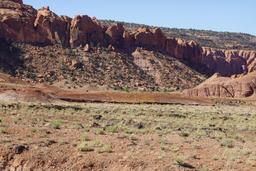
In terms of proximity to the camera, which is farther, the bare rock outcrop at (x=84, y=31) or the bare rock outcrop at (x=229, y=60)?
the bare rock outcrop at (x=229, y=60)

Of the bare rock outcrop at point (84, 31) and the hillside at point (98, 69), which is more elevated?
the bare rock outcrop at point (84, 31)

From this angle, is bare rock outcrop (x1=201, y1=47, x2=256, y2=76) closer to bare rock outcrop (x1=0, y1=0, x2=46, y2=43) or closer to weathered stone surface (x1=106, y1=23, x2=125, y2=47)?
weathered stone surface (x1=106, y1=23, x2=125, y2=47)

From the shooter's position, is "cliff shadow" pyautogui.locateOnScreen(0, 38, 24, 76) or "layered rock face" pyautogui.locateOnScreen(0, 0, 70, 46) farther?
"layered rock face" pyautogui.locateOnScreen(0, 0, 70, 46)

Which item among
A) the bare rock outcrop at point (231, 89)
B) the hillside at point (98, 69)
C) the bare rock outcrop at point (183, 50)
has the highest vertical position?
the bare rock outcrop at point (183, 50)

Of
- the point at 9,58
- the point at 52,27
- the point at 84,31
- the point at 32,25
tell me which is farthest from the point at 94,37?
the point at 9,58

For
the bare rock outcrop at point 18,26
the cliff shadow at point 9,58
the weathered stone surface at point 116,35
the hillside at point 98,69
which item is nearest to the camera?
the cliff shadow at point 9,58

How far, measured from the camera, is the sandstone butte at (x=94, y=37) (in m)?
92.3

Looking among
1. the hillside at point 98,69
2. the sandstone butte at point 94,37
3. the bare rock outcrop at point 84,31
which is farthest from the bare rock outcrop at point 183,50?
the bare rock outcrop at point 84,31

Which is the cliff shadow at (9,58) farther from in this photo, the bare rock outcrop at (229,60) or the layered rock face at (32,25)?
the bare rock outcrop at (229,60)

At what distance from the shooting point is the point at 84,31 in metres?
111

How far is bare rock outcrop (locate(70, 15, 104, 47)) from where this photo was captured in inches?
4321

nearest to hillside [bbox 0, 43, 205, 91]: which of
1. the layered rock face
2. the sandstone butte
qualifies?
the layered rock face

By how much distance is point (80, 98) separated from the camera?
67.8 m

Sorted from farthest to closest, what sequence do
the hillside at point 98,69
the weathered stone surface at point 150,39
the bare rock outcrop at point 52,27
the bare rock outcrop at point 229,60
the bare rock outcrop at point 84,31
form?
1. the bare rock outcrop at point 229,60
2. the weathered stone surface at point 150,39
3. the bare rock outcrop at point 84,31
4. the bare rock outcrop at point 52,27
5. the hillside at point 98,69
